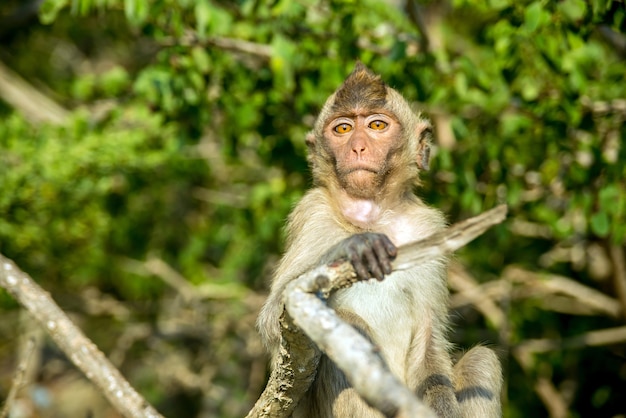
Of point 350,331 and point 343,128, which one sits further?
point 343,128

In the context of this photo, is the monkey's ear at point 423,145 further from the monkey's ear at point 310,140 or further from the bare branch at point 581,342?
the bare branch at point 581,342

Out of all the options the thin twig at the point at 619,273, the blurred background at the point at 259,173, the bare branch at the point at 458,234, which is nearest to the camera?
the bare branch at the point at 458,234

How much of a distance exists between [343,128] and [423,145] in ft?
2.45

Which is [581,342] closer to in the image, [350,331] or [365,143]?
[365,143]

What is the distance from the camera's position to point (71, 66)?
43.3ft


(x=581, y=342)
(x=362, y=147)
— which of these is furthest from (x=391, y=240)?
(x=581, y=342)

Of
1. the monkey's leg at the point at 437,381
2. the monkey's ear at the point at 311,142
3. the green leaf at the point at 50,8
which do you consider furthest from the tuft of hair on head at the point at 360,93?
the green leaf at the point at 50,8

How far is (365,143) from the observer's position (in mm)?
5652

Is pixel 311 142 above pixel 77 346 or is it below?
A: above

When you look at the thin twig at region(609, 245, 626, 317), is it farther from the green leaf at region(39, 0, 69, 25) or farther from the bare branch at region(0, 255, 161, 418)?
the green leaf at region(39, 0, 69, 25)

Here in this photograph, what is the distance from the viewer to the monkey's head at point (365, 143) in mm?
5613

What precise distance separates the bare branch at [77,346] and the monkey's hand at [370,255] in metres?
1.90

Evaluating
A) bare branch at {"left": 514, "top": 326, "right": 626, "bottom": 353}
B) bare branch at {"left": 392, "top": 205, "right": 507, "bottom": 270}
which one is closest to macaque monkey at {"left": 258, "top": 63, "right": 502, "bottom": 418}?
bare branch at {"left": 392, "top": 205, "right": 507, "bottom": 270}

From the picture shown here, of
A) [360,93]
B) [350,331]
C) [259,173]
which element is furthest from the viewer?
[259,173]
